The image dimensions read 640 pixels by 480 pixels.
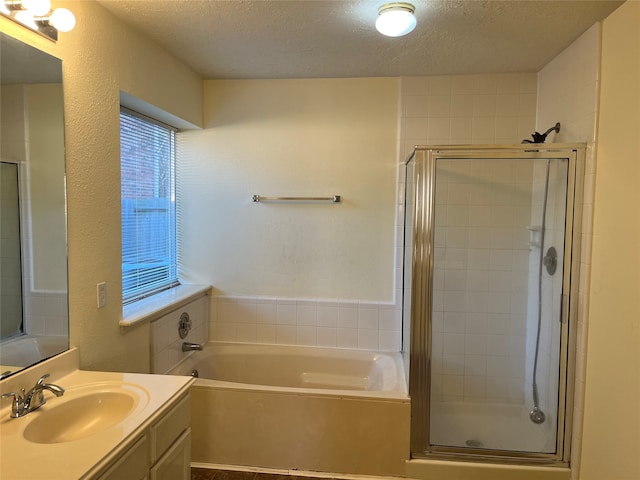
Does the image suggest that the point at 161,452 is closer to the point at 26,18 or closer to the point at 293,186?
the point at 26,18

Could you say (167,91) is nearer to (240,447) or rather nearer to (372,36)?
(372,36)

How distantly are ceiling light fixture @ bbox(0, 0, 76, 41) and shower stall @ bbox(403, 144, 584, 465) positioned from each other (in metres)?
1.67

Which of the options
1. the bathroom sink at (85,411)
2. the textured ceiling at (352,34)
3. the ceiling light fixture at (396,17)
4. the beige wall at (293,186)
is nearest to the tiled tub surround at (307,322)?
the beige wall at (293,186)

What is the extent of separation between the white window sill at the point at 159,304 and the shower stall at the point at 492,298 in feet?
4.74

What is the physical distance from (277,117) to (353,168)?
67cm

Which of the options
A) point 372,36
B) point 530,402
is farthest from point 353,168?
point 530,402

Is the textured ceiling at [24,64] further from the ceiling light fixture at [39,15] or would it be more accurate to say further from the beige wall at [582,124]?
the beige wall at [582,124]

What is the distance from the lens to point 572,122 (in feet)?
7.43

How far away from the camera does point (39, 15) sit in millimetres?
1444

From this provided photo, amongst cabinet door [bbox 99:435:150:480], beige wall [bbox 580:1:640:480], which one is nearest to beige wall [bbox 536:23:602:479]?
beige wall [bbox 580:1:640:480]

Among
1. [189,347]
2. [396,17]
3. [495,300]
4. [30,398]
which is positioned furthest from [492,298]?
[30,398]

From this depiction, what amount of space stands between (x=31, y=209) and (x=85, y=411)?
0.79m

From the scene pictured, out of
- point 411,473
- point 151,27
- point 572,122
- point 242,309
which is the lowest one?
point 411,473

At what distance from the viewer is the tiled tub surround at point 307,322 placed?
2.93 meters
